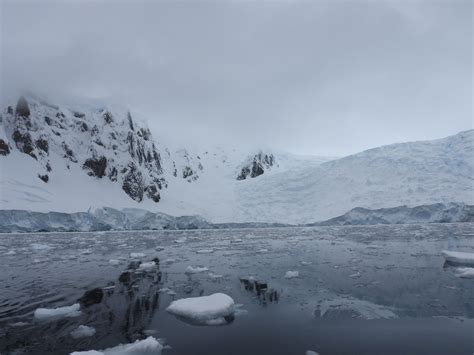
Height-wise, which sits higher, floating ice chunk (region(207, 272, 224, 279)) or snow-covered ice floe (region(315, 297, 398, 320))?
floating ice chunk (region(207, 272, 224, 279))

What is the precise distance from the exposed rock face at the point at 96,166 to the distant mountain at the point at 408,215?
37953 millimetres

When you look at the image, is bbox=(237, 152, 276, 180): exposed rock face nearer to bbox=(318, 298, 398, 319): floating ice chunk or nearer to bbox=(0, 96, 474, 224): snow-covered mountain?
bbox=(0, 96, 474, 224): snow-covered mountain

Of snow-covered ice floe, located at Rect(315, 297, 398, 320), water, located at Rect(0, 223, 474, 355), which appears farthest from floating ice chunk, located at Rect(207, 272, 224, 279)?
snow-covered ice floe, located at Rect(315, 297, 398, 320)

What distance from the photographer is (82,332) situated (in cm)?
605

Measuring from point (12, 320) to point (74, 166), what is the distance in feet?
186

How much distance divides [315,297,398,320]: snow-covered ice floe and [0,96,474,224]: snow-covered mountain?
32.2 metres

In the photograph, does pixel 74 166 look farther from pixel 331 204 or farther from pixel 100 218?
pixel 331 204

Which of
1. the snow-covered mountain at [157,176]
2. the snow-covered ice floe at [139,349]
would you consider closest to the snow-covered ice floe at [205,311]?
the snow-covered ice floe at [139,349]

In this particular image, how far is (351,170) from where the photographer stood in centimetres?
4538

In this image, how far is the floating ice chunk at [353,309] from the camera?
6.88 meters

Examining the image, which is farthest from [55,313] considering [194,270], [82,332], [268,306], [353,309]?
[353,309]

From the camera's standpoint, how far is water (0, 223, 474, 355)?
5559mm

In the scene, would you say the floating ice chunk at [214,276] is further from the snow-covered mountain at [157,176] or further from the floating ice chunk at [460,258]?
the snow-covered mountain at [157,176]

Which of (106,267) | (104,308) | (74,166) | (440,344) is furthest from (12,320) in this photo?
(74,166)
